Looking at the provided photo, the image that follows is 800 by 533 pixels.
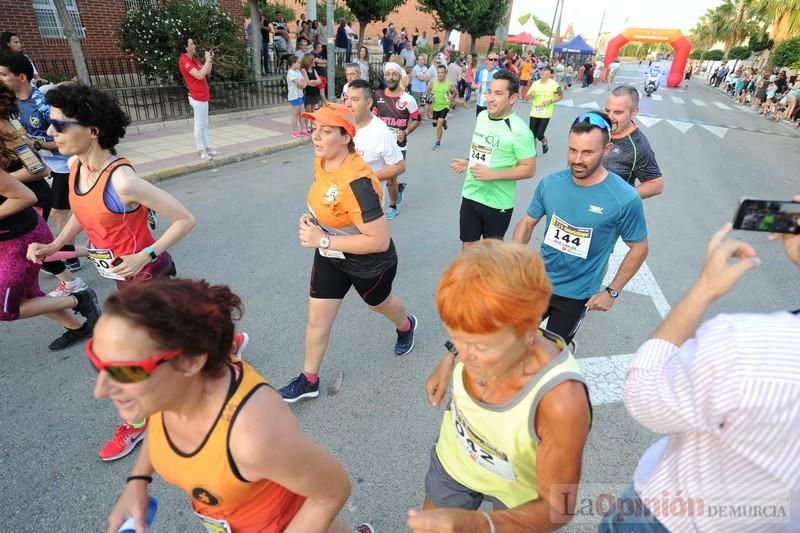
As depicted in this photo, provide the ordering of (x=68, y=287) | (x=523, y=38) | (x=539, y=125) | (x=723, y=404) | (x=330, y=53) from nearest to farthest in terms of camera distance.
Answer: (x=723, y=404) → (x=68, y=287) → (x=539, y=125) → (x=330, y=53) → (x=523, y=38)

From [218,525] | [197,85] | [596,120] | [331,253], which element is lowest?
[218,525]

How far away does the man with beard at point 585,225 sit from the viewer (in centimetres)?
260

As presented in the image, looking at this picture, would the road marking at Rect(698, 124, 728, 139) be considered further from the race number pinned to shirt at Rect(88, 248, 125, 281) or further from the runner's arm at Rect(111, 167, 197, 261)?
the race number pinned to shirt at Rect(88, 248, 125, 281)

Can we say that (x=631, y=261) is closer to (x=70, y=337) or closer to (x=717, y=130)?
(x=70, y=337)

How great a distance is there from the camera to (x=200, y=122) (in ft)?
26.5

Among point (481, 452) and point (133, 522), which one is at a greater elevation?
point (481, 452)

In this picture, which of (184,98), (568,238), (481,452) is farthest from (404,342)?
(184,98)

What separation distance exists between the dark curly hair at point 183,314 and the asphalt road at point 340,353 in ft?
5.06

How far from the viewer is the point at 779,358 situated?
88 cm

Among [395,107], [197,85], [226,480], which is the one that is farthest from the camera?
[197,85]

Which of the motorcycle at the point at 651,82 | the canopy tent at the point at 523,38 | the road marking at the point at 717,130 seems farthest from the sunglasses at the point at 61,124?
the canopy tent at the point at 523,38

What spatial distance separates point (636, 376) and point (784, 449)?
30cm

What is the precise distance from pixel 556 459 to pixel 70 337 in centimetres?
389

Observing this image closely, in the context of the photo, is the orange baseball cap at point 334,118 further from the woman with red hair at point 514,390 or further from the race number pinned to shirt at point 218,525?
the race number pinned to shirt at point 218,525
